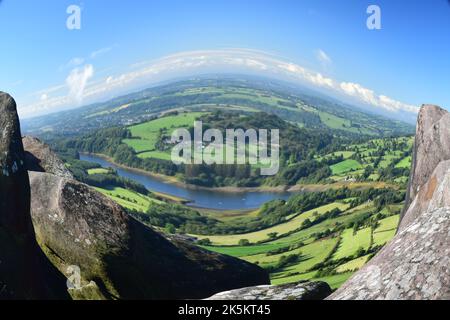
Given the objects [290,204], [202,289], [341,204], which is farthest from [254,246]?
[202,289]

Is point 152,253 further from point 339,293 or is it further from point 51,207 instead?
point 339,293

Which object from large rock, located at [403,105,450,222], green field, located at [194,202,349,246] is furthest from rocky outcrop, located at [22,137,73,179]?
green field, located at [194,202,349,246]

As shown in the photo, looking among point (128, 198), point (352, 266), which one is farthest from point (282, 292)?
point (128, 198)

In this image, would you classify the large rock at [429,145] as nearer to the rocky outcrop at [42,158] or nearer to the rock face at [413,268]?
the rock face at [413,268]

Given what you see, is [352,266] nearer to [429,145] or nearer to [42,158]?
[429,145]

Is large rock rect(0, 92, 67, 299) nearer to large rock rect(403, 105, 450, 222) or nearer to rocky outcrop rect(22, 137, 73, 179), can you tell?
rocky outcrop rect(22, 137, 73, 179)
